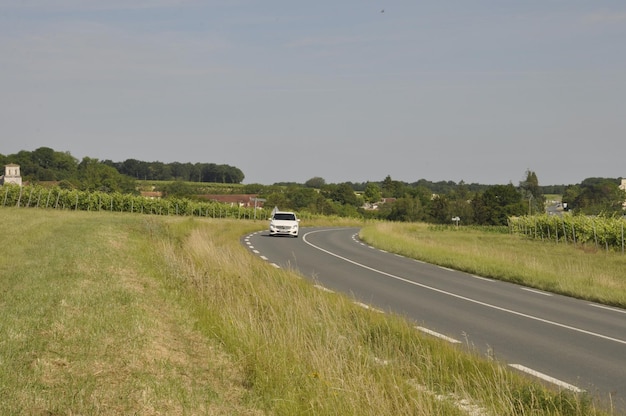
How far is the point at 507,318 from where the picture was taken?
45.1 ft

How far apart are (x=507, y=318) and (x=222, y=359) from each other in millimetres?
7194

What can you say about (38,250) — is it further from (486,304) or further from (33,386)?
(33,386)

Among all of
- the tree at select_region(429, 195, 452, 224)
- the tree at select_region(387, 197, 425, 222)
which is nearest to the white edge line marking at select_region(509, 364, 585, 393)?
the tree at select_region(429, 195, 452, 224)

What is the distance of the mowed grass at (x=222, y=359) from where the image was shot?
6.36m

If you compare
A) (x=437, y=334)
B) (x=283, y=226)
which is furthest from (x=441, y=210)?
(x=437, y=334)

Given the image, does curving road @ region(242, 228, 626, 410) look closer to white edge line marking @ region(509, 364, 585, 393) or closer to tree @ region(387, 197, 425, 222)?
white edge line marking @ region(509, 364, 585, 393)

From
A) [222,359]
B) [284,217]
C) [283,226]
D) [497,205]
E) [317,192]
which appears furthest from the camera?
[317,192]

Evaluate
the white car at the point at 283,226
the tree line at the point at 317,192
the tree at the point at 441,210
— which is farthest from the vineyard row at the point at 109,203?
the tree at the point at 441,210

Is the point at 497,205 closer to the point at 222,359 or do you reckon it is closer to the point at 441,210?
the point at 441,210

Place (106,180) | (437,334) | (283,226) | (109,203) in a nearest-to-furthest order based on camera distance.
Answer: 1. (437,334)
2. (283,226)
3. (109,203)
4. (106,180)

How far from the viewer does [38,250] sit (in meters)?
21.7

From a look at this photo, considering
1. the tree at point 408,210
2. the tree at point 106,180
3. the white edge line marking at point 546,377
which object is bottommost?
the tree at point 408,210

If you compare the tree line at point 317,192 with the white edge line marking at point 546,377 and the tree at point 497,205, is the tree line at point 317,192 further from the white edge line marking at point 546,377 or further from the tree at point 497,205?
the white edge line marking at point 546,377

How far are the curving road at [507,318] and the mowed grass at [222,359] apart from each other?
0.98m
